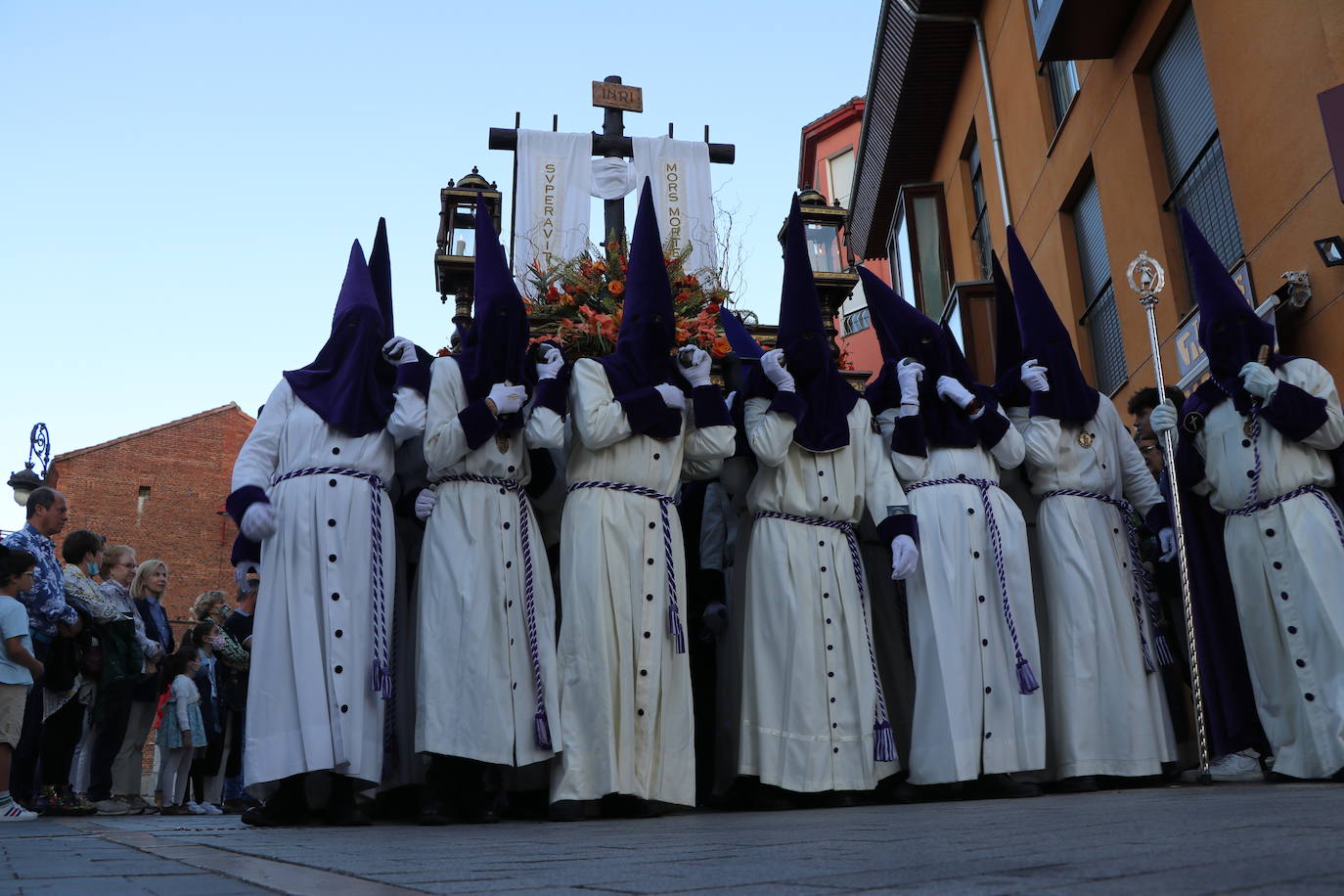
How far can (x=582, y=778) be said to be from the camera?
463 centimetres

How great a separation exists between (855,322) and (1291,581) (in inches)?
761

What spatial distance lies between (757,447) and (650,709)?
4.26 ft

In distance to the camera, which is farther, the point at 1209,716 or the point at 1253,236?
the point at 1253,236

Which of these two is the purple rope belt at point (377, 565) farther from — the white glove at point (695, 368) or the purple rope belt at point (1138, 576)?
the purple rope belt at point (1138, 576)

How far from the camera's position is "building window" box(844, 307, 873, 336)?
2398 centimetres

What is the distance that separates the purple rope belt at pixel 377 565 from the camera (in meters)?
4.63

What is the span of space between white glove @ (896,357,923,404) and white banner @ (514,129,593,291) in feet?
23.2

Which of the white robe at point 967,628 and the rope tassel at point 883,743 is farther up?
the white robe at point 967,628

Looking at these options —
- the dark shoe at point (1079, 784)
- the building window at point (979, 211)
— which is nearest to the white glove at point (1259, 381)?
the dark shoe at point (1079, 784)

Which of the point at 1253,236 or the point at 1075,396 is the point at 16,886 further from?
the point at 1253,236

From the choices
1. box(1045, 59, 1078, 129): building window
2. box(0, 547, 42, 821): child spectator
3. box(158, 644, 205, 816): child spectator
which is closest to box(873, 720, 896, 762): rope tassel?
box(0, 547, 42, 821): child spectator

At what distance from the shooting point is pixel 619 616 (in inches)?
194

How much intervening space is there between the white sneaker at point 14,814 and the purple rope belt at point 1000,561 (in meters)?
4.57

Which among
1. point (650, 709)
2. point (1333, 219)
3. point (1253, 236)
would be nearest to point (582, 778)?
point (650, 709)
